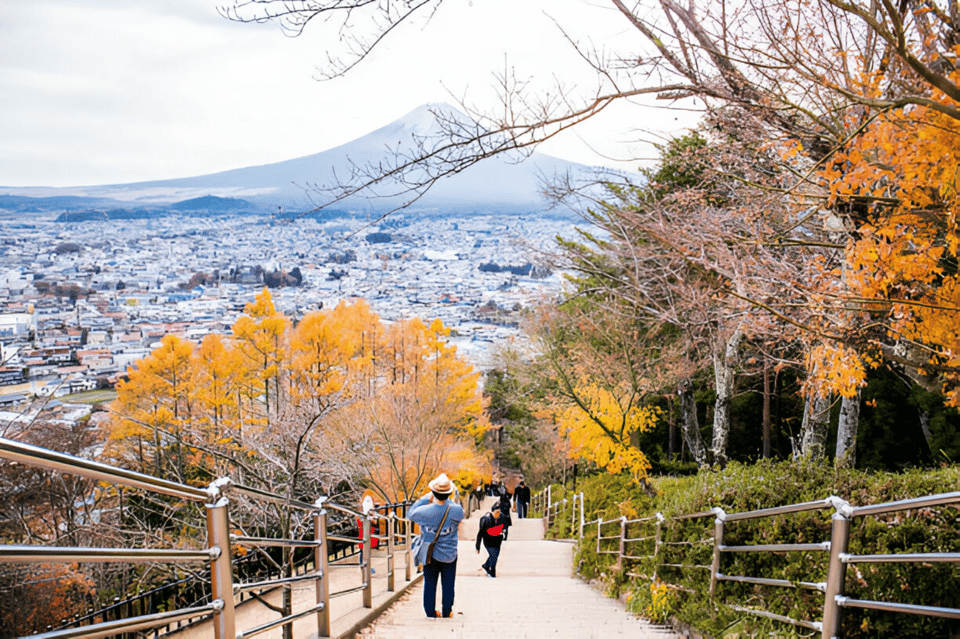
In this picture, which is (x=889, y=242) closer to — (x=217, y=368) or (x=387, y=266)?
(x=217, y=368)

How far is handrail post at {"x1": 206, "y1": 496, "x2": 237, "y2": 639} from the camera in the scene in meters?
2.89

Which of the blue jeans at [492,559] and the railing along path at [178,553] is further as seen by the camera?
the blue jeans at [492,559]

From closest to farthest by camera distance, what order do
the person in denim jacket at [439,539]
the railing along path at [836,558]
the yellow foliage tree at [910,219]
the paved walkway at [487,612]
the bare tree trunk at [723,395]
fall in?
the railing along path at [836,558] → the yellow foliage tree at [910,219] → the paved walkway at [487,612] → the person in denim jacket at [439,539] → the bare tree trunk at [723,395]

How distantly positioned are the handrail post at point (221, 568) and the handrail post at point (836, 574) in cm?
290

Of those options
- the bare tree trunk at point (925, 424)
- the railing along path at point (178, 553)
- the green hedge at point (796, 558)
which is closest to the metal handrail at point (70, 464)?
the railing along path at point (178, 553)

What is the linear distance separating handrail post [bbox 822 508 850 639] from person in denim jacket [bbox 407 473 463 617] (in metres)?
3.49

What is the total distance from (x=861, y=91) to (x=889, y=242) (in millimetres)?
1402

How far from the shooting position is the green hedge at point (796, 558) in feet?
11.5

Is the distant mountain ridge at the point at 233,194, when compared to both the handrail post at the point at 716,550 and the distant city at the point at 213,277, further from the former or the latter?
the handrail post at the point at 716,550

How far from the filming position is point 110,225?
102562 mm

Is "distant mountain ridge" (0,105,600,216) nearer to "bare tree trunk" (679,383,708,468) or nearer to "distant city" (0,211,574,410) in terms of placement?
"distant city" (0,211,574,410)

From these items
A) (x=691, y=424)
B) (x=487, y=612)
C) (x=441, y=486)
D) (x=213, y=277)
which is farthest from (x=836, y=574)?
(x=213, y=277)

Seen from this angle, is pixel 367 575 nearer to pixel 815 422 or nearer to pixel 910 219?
pixel 910 219

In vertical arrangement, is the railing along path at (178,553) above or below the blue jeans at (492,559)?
above
